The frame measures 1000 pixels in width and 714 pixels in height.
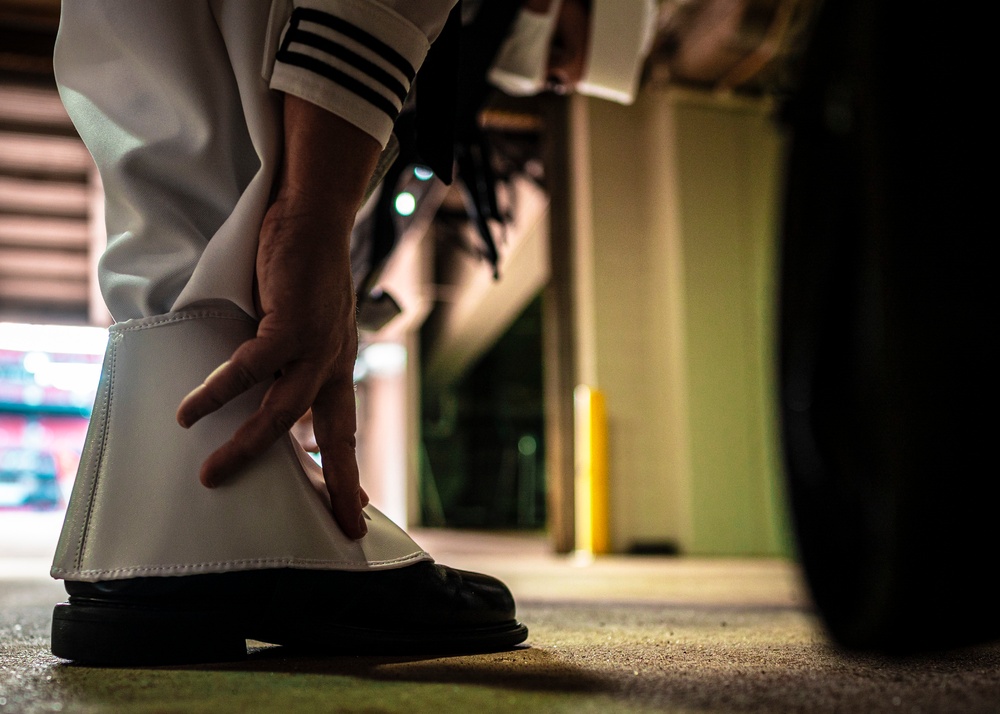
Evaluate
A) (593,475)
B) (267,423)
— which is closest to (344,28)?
(267,423)

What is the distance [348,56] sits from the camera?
0.71 meters

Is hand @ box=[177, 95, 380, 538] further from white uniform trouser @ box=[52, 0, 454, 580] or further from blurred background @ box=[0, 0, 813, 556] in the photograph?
blurred background @ box=[0, 0, 813, 556]

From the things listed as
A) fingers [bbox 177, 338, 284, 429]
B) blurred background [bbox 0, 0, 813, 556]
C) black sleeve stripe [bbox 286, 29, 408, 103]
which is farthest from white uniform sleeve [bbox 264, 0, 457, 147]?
A: blurred background [bbox 0, 0, 813, 556]

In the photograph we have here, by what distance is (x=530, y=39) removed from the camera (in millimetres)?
1423

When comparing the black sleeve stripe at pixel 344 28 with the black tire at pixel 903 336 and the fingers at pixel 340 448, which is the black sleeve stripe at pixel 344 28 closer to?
the fingers at pixel 340 448

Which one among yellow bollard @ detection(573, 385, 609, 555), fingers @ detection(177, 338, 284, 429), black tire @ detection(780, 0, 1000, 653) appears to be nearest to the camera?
black tire @ detection(780, 0, 1000, 653)

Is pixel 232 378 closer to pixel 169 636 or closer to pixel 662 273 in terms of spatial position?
pixel 169 636

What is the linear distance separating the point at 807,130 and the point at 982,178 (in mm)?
98

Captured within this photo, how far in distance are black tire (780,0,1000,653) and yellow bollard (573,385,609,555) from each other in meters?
4.69

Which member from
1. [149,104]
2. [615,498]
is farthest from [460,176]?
[615,498]

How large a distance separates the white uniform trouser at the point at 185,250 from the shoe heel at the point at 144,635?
0.13 ft

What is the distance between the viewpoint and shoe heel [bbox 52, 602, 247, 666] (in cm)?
73

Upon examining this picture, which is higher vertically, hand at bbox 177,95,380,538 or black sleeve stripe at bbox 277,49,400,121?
black sleeve stripe at bbox 277,49,400,121

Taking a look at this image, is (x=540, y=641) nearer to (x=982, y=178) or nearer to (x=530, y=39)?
(x=982, y=178)
